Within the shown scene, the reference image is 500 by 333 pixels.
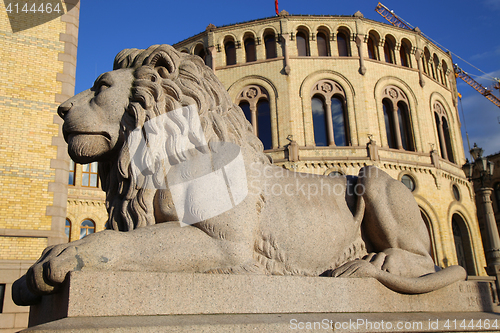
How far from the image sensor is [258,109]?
84.0ft

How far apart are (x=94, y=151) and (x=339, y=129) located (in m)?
23.8

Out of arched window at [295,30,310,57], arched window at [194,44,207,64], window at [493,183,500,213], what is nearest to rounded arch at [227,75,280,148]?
arched window at [295,30,310,57]

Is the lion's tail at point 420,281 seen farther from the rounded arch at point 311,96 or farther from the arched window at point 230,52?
the arched window at point 230,52

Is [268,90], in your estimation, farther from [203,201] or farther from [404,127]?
[203,201]

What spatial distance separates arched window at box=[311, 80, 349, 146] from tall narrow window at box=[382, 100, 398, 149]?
306 centimetres

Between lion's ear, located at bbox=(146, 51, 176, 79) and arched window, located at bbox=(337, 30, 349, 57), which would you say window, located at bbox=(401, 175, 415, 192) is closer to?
arched window, located at bbox=(337, 30, 349, 57)

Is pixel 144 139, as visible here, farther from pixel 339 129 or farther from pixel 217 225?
pixel 339 129

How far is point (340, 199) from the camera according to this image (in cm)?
289

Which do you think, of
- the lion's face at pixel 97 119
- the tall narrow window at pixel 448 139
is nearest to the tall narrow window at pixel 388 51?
the tall narrow window at pixel 448 139

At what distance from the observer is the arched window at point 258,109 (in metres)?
25.1

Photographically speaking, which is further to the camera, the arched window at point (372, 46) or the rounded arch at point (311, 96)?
the arched window at point (372, 46)

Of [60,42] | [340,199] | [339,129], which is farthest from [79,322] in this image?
[339,129]

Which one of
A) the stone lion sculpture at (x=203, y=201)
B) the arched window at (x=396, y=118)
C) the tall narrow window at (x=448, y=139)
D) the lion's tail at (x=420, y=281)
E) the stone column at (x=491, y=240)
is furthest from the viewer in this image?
the tall narrow window at (x=448, y=139)

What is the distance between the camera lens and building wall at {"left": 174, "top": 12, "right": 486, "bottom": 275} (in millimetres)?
23734
